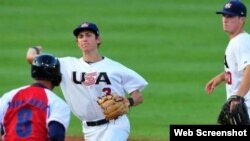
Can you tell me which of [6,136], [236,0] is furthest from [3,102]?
[236,0]

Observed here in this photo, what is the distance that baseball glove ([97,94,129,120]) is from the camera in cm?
704

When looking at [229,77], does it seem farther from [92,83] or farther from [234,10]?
[92,83]

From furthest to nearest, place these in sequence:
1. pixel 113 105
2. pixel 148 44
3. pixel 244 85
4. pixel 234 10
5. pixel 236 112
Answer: pixel 148 44 < pixel 234 10 < pixel 236 112 < pixel 244 85 < pixel 113 105

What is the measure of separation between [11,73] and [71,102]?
4458 mm

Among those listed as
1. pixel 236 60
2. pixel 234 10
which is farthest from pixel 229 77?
pixel 234 10

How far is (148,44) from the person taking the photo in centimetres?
1269

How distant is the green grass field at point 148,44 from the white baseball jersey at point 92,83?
2461 mm

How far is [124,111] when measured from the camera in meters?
7.12

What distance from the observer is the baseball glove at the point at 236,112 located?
7.17 metres

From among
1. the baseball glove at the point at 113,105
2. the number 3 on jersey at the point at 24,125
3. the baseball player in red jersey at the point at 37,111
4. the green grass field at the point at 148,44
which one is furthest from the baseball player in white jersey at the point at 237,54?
the green grass field at the point at 148,44

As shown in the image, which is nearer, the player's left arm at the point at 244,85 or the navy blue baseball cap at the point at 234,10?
the player's left arm at the point at 244,85

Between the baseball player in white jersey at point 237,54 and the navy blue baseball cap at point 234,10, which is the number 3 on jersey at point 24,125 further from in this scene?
the navy blue baseball cap at point 234,10

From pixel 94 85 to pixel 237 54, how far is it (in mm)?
1175

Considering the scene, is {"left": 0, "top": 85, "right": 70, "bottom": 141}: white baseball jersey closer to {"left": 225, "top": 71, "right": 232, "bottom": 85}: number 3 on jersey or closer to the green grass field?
{"left": 225, "top": 71, "right": 232, "bottom": 85}: number 3 on jersey
